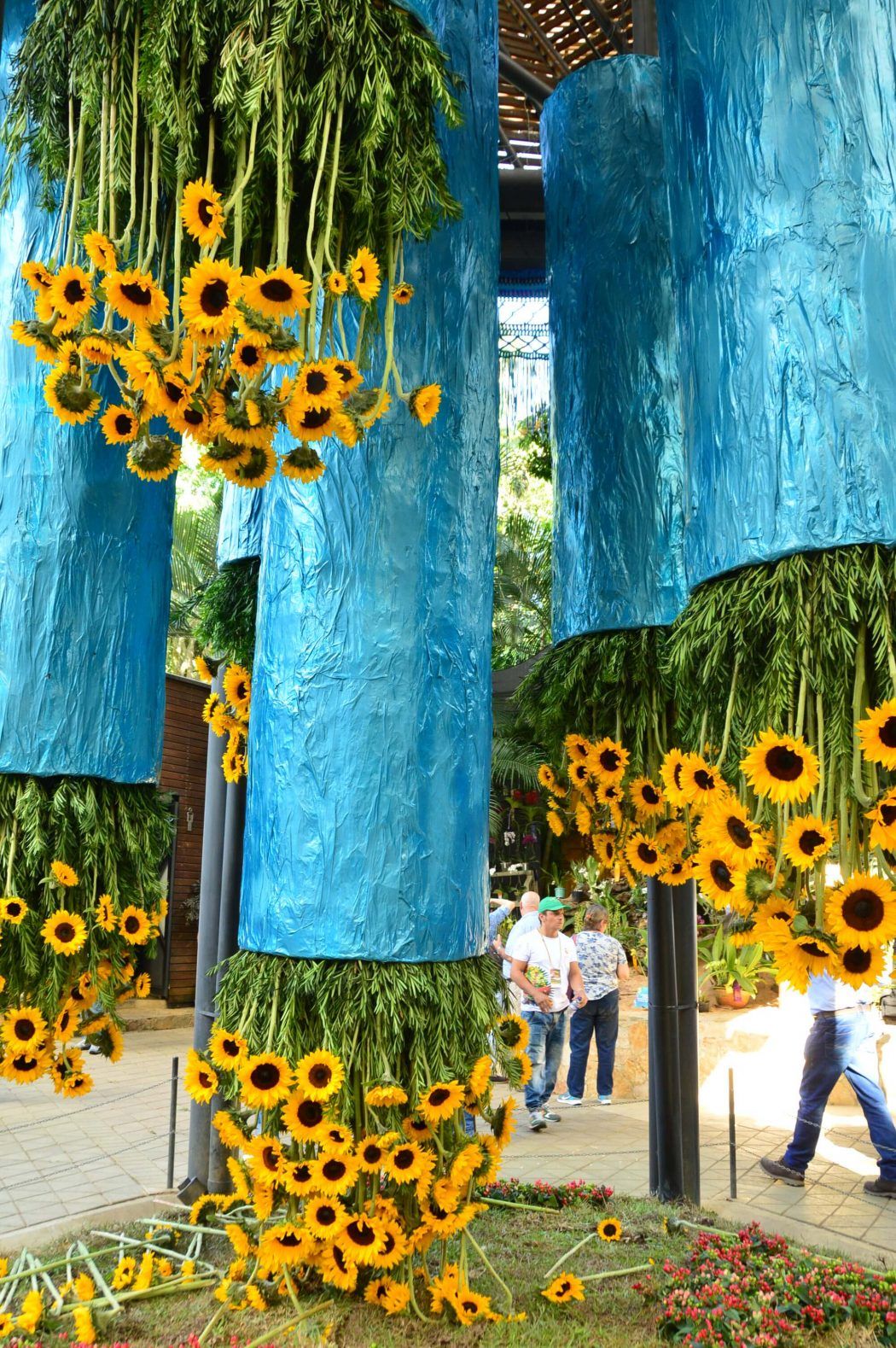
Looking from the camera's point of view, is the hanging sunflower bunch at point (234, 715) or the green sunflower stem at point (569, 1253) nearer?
the green sunflower stem at point (569, 1253)

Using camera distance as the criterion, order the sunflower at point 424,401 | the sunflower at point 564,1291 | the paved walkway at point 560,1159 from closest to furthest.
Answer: the sunflower at point 424,401 → the sunflower at point 564,1291 → the paved walkway at point 560,1159

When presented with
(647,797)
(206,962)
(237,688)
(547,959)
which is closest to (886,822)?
(647,797)

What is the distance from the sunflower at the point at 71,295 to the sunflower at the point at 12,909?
108 centimetres

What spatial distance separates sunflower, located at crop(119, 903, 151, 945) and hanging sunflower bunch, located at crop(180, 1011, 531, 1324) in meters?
0.29

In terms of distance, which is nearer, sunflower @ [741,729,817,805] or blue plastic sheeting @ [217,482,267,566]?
sunflower @ [741,729,817,805]

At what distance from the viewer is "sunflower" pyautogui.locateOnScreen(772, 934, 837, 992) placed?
1.33m

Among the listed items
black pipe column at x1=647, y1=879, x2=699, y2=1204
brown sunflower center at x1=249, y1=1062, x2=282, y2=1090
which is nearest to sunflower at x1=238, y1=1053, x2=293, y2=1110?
brown sunflower center at x1=249, y1=1062, x2=282, y2=1090

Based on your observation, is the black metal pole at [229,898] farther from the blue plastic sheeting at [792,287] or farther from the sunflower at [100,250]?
the blue plastic sheeting at [792,287]

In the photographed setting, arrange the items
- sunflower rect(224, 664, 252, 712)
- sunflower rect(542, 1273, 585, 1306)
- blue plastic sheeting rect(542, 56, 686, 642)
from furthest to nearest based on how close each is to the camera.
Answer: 1. sunflower rect(224, 664, 252, 712)
2. blue plastic sheeting rect(542, 56, 686, 642)
3. sunflower rect(542, 1273, 585, 1306)

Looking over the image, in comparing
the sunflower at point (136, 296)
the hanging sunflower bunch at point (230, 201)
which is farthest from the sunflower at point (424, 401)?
the sunflower at point (136, 296)

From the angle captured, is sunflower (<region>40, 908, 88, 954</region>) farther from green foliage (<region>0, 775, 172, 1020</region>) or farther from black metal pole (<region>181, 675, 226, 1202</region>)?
black metal pole (<region>181, 675, 226, 1202</region>)

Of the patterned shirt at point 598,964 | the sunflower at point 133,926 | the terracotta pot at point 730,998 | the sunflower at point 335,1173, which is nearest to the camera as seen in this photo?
the sunflower at point 335,1173

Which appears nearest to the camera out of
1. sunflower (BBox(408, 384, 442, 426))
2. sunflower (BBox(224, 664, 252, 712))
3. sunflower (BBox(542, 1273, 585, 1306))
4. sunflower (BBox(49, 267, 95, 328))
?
sunflower (BBox(49, 267, 95, 328))

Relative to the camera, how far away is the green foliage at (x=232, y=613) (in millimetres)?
3025
